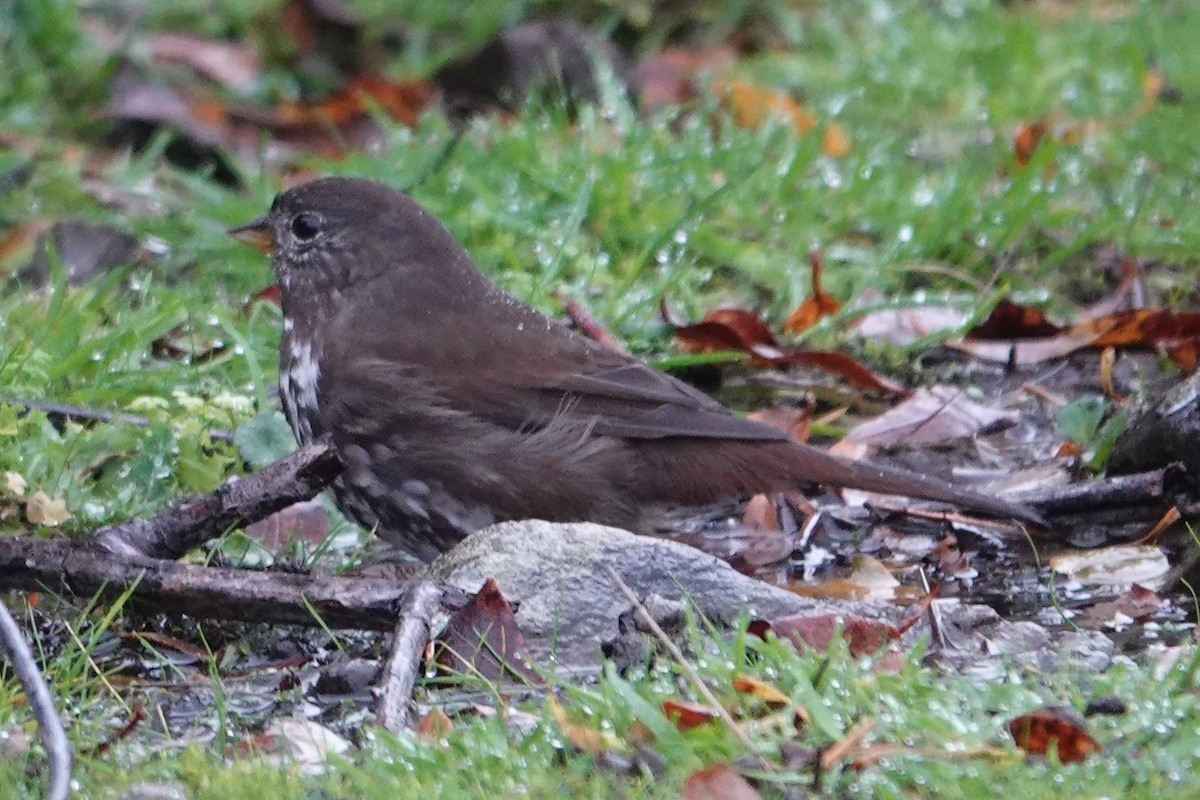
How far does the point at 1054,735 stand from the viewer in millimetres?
2791

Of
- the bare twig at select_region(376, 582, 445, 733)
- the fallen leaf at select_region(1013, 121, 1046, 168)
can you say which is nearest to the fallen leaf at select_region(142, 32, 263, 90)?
the fallen leaf at select_region(1013, 121, 1046, 168)

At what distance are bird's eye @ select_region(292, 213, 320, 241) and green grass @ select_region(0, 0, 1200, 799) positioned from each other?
343mm

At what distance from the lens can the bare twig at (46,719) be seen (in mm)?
2473

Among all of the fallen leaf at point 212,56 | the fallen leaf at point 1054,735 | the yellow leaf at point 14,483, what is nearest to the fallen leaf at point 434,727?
the fallen leaf at point 1054,735

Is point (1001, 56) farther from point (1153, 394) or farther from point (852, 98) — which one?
point (1153, 394)

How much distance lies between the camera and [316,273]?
469 centimetres

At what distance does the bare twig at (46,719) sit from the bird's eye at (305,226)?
2.13m

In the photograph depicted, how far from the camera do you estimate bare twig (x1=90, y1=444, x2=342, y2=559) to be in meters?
3.53

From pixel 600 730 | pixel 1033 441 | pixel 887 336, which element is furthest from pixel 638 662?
pixel 887 336

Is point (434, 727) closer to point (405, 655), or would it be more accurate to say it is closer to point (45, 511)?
point (405, 655)

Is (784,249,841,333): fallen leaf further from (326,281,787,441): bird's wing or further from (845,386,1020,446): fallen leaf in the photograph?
(326,281,787,441): bird's wing

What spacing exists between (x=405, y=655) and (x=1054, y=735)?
1.10 m

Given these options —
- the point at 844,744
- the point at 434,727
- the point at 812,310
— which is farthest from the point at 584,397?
the point at 844,744

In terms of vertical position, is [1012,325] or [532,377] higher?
[532,377]
